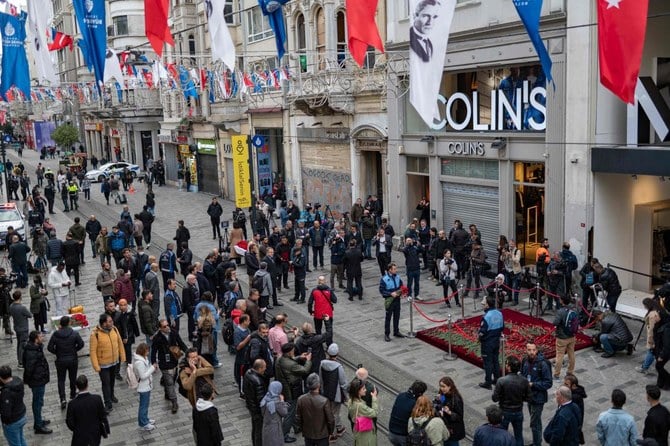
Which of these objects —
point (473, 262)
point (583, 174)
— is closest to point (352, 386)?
point (473, 262)

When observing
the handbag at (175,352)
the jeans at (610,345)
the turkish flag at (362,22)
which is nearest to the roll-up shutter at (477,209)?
the jeans at (610,345)

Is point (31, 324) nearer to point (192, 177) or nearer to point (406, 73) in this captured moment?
point (406, 73)

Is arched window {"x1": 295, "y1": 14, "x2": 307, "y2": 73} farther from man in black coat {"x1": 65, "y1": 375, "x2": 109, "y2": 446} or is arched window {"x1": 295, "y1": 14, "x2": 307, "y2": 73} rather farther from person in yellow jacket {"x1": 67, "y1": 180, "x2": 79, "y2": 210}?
man in black coat {"x1": 65, "y1": 375, "x2": 109, "y2": 446}

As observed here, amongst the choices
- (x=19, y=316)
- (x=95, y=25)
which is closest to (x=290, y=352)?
(x=19, y=316)

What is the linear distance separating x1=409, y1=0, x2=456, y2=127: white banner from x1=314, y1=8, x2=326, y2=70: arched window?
17.7m

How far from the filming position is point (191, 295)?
47.9 ft

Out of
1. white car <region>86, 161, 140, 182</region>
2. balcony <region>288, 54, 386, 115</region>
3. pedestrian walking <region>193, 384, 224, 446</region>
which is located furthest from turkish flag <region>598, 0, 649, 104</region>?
white car <region>86, 161, 140, 182</region>

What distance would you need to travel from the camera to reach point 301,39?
31.2 meters

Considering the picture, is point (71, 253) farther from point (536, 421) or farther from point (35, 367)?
point (536, 421)

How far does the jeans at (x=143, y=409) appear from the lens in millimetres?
11141

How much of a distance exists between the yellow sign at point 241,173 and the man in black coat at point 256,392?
1665 cm

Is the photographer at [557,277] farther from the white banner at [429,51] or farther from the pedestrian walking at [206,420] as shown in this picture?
the pedestrian walking at [206,420]

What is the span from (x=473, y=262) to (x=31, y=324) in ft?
36.8

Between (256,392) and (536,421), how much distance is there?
403cm
